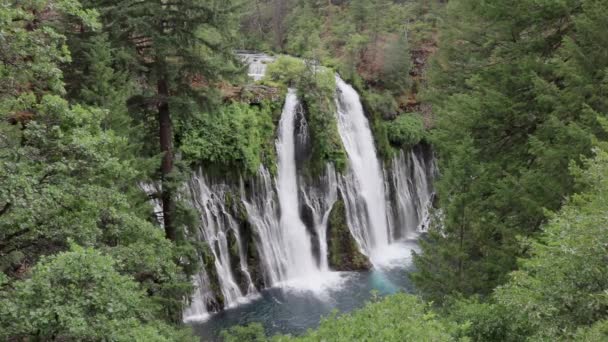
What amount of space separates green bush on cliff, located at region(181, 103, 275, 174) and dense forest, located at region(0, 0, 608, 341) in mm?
77

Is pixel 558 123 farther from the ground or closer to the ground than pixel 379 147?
closer to the ground

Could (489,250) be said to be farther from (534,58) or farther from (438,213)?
A: (534,58)

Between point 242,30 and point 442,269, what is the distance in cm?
4017

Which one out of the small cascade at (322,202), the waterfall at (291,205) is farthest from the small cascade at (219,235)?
the small cascade at (322,202)

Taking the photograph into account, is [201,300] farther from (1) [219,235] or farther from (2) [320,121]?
(2) [320,121]

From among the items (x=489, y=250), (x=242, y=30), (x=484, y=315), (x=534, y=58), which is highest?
(x=242, y=30)

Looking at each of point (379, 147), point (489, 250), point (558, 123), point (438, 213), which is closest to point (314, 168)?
point (379, 147)

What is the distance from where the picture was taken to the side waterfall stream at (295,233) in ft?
56.8

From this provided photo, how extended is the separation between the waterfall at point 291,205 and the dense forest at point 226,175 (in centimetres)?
82

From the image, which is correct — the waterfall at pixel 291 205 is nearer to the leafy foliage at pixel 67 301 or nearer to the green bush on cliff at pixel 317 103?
the green bush on cliff at pixel 317 103

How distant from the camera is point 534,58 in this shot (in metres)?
11.2

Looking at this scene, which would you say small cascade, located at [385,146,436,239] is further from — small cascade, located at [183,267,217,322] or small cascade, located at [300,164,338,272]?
small cascade, located at [183,267,217,322]

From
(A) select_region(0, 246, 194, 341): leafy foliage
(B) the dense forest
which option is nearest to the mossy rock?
(B) the dense forest

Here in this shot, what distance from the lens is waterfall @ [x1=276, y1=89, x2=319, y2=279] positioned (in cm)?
2058
